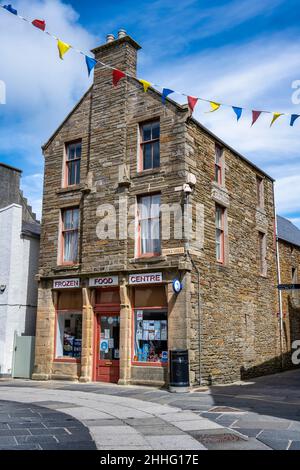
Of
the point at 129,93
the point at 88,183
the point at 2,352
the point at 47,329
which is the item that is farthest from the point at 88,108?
the point at 2,352

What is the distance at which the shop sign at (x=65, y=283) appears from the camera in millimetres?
16952

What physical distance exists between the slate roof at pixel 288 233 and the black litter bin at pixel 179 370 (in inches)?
424

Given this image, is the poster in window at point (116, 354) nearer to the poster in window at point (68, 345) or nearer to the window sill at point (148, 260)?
the poster in window at point (68, 345)

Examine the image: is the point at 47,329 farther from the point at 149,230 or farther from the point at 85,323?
the point at 149,230

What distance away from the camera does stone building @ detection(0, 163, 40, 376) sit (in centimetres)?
1857

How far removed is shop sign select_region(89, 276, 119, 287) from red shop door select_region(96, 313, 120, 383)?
1.04 meters

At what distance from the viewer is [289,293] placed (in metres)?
23.4

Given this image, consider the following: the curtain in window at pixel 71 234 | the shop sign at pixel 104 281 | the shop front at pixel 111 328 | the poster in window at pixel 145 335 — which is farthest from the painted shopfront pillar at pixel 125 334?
the curtain in window at pixel 71 234

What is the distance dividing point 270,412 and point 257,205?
1178cm

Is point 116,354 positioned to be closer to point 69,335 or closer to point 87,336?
point 87,336

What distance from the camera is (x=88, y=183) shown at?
17.3 m

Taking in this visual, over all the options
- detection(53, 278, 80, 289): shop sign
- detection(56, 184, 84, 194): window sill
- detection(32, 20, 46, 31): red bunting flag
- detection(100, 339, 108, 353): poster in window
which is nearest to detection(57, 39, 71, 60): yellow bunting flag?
detection(32, 20, 46, 31): red bunting flag

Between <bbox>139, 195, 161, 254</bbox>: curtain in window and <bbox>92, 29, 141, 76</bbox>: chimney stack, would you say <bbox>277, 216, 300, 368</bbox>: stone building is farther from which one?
<bbox>92, 29, 141, 76</bbox>: chimney stack

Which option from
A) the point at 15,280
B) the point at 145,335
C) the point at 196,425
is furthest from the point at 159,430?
the point at 15,280
